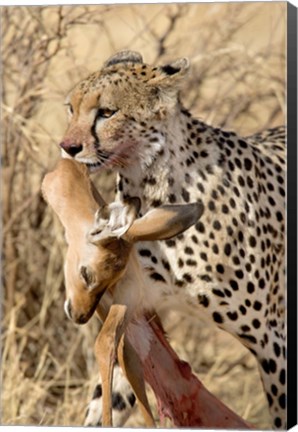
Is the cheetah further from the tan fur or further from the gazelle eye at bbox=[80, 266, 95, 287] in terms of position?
the gazelle eye at bbox=[80, 266, 95, 287]

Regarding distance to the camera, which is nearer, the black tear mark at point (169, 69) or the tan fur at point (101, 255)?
the tan fur at point (101, 255)

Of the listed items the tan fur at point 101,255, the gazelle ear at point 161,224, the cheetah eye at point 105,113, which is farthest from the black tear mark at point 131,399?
the cheetah eye at point 105,113

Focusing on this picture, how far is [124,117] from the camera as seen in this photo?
6.62 m

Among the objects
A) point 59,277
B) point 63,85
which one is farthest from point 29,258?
point 63,85

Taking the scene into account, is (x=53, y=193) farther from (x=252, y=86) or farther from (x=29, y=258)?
(x=29, y=258)

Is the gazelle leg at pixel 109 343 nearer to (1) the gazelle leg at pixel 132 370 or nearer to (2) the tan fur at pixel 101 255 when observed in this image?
(2) the tan fur at pixel 101 255

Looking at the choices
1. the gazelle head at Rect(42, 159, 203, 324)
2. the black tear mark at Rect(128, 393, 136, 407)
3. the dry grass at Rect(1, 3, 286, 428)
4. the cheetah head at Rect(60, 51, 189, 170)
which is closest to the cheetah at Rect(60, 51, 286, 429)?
the cheetah head at Rect(60, 51, 189, 170)

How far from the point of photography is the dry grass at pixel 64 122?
6.83 m

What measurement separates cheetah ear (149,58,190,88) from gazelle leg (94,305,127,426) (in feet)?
2.71

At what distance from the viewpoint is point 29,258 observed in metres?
8.08

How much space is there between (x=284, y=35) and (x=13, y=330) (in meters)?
1.81

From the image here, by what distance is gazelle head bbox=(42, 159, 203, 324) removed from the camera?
6395 mm

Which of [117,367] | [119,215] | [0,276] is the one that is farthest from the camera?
[0,276]

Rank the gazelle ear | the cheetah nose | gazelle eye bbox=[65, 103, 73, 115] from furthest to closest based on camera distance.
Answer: gazelle eye bbox=[65, 103, 73, 115] < the cheetah nose < the gazelle ear
